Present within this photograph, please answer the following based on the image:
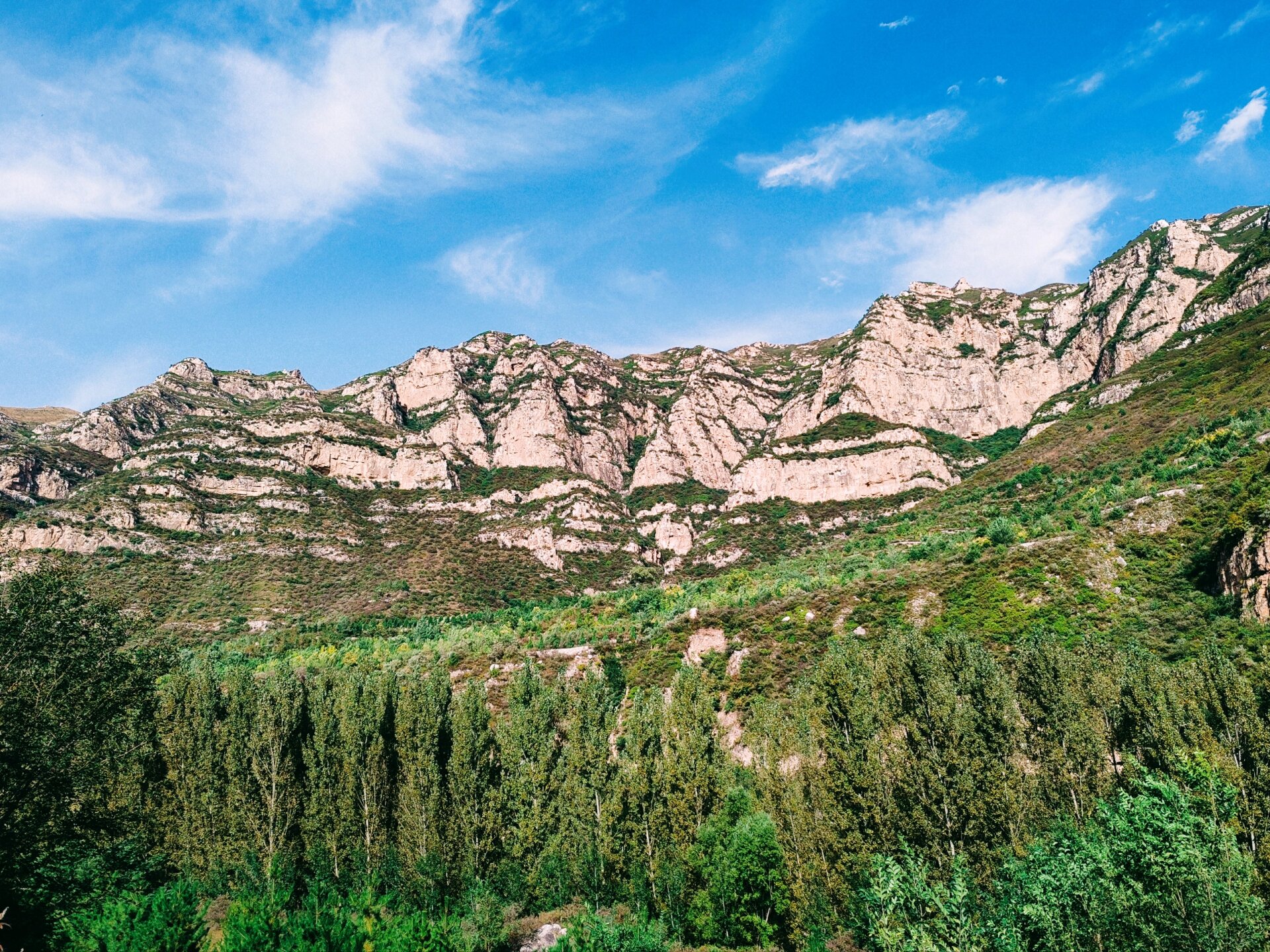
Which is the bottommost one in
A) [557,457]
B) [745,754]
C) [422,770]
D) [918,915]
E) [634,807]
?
[745,754]

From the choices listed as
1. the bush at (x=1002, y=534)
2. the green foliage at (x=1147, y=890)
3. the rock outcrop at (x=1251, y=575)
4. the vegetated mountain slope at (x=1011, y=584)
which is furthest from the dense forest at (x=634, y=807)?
the bush at (x=1002, y=534)

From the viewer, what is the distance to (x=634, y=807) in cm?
2588

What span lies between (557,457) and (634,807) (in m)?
137

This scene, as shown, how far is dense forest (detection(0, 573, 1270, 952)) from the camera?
14.6m

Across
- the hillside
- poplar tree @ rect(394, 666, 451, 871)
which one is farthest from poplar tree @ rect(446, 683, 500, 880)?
poplar tree @ rect(394, 666, 451, 871)

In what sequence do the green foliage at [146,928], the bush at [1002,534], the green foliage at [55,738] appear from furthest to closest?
the bush at [1002,534] → the green foliage at [55,738] → the green foliage at [146,928]

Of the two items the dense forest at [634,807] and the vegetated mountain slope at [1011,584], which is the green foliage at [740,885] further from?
the vegetated mountain slope at [1011,584]

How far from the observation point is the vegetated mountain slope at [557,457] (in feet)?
343

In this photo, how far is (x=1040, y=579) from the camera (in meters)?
47.1

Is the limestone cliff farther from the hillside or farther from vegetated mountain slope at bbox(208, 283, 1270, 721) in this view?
the hillside

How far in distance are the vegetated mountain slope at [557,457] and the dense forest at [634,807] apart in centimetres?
6792

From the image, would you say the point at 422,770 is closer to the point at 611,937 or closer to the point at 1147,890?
the point at 611,937

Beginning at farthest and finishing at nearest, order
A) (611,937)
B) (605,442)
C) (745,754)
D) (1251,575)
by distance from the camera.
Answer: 1. (605,442)
2. (745,754)
3. (1251,575)
4. (611,937)

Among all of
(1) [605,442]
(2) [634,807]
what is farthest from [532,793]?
(1) [605,442]
